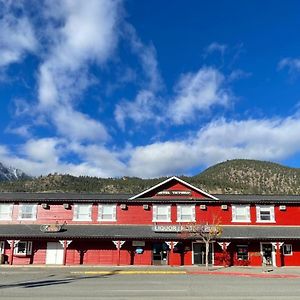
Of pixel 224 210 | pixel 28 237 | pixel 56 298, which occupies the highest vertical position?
pixel 224 210

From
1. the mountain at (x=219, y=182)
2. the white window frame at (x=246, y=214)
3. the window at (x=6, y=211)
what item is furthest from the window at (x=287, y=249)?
the mountain at (x=219, y=182)

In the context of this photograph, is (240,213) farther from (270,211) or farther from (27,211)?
(27,211)

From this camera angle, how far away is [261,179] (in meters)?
167

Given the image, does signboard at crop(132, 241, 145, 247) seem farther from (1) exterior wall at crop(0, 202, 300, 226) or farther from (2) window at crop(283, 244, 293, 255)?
(2) window at crop(283, 244, 293, 255)

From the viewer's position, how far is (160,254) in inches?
1358

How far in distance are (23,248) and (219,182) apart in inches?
4910

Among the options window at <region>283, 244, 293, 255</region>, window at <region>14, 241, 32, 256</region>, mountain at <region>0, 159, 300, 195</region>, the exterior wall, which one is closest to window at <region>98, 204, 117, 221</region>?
the exterior wall

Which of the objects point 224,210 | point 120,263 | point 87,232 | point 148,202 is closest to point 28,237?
point 87,232

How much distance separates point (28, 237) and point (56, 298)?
19.5m

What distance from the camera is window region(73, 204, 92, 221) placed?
3641 centimetres

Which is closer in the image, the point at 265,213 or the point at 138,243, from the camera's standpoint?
the point at 138,243

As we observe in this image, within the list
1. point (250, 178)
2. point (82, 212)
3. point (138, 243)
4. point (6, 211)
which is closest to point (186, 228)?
point (138, 243)

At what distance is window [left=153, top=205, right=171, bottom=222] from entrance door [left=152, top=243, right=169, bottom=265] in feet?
8.21

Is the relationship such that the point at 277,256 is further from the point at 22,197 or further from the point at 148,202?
the point at 22,197
